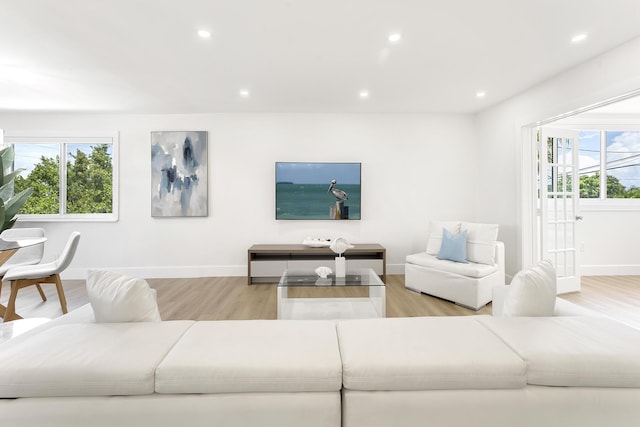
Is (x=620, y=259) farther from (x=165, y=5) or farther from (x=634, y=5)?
(x=165, y=5)

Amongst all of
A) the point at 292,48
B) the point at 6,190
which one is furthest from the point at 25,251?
the point at 292,48

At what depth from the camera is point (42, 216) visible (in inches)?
175

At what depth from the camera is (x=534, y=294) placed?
5.09ft

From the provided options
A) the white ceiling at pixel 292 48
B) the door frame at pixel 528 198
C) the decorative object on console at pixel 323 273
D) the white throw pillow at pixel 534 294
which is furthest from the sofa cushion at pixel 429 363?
the door frame at pixel 528 198

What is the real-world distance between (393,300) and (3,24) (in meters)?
4.28

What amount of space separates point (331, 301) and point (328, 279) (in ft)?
1.26

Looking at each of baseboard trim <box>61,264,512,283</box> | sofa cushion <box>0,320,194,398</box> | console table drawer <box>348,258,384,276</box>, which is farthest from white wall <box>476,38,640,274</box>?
sofa cushion <box>0,320,194,398</box>

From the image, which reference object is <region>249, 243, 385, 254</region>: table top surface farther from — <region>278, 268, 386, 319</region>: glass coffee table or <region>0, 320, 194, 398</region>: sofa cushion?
<region>0, 320, 194, 398</region>: sofa cushion

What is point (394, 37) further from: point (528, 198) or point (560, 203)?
point (560, 203)

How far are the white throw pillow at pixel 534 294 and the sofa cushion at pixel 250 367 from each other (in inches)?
40.9

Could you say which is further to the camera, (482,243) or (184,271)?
(184,271)

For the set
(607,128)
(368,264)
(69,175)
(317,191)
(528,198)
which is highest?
(607,128)

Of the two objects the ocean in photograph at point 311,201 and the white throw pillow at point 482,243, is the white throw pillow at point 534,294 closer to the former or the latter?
the white throw pillow at point 482,243

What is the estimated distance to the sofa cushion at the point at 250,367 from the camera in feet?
3.59
